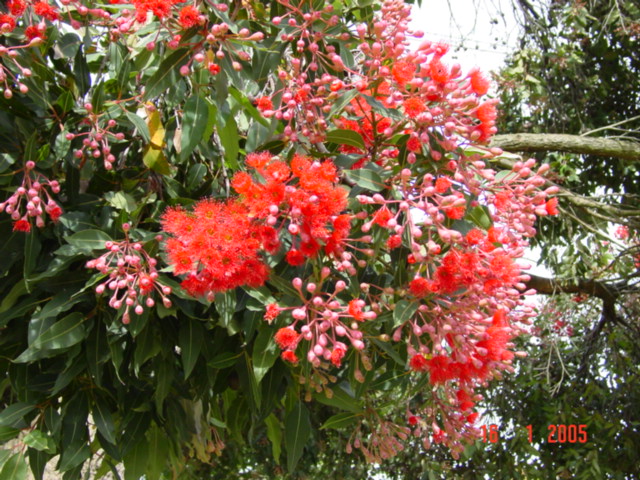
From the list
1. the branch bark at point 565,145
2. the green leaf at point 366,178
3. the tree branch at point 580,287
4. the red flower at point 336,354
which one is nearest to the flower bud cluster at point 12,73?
the green leaf at point 366,178

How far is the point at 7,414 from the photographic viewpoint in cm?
167

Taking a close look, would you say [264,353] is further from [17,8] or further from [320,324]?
[17,8]

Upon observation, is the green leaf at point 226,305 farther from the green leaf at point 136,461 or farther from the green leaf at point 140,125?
the green leaf at point 136,461

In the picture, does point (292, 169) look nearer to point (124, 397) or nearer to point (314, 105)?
point (314, 105)

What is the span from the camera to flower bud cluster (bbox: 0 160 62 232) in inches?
58.2

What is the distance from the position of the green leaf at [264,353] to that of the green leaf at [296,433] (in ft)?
1.22

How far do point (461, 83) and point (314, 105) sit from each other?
318mm

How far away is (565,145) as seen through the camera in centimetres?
308

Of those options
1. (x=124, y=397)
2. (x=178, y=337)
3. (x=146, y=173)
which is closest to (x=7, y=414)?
(x=124, y=397)

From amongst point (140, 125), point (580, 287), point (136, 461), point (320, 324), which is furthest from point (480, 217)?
point (580, 287)

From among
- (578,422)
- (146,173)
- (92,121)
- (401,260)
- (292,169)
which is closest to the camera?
(292,169)

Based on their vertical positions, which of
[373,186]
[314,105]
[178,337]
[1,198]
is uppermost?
[314,105]

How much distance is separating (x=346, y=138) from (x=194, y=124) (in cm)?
33
